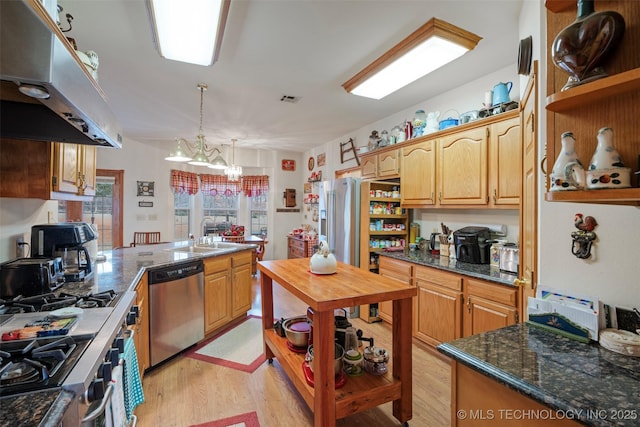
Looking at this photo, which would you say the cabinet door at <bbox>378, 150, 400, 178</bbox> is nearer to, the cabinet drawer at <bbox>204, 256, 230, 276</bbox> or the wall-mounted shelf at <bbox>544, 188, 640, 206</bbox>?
the cabinet drawer at <bbox>204, 256, 230, 276</bbox>

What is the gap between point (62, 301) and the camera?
138cm

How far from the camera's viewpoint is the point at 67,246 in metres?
1.84

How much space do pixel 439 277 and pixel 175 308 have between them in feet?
7.67

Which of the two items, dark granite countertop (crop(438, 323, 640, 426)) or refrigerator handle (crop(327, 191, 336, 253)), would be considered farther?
refrigerator handle (crop(327, 191, 336, 253))

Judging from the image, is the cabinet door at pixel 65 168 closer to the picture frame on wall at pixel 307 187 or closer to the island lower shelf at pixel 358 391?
the island lower shelf at pixel 358 391

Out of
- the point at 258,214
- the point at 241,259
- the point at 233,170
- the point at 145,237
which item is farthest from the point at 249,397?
the point at 258,214

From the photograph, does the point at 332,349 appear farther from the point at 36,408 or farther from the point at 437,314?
the point at 437,314

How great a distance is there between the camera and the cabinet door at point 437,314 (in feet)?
7.91

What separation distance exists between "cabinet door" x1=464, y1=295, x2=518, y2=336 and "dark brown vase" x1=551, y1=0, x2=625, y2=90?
5.59ft

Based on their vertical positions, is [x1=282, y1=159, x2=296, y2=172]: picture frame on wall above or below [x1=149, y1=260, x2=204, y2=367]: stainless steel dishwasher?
above

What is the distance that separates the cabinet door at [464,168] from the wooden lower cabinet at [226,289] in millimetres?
2327

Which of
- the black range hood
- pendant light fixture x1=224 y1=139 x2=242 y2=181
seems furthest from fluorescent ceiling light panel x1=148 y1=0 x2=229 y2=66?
pendant light fixture x1=224 y1=139 x2=242 y2=181

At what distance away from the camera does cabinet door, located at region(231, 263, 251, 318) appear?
10.6 ft

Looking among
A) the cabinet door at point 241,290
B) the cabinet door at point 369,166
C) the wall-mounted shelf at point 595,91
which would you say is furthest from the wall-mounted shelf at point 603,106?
the cabinet door at point 241,290
